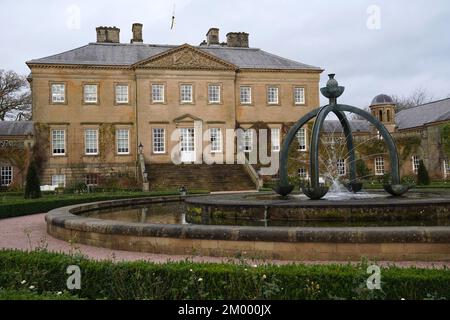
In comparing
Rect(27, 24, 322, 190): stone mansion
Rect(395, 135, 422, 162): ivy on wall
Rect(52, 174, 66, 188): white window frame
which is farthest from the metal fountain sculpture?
Rect(395, 135, 422, 162): ivy on wall

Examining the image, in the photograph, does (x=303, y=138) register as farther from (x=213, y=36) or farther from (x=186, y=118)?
(x=213, y=36)

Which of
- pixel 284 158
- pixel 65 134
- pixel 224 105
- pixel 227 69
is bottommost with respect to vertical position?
pixel 284 158

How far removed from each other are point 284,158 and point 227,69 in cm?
2590

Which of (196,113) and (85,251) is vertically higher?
(196,113)

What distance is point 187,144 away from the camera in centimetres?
3709

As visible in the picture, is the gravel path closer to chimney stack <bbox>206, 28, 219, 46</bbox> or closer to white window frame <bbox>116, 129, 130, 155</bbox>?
white window frame <bbox>116, 129, 130, 155</bbox>

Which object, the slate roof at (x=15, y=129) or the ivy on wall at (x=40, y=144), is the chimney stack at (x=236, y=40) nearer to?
the ivy on wall at (x=40, y=144)

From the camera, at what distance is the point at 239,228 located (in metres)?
8.48

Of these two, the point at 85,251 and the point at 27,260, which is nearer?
the point at 27,260

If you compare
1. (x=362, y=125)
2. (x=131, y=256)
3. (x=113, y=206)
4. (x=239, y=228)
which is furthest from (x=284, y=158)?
(x=362, y=125)

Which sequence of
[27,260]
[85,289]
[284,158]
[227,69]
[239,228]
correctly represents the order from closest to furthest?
1. [85,289]
2. [27,260]
3. [239,228]
4. [284,158]
5. [227,69]

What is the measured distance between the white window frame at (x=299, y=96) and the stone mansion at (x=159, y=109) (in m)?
0.08

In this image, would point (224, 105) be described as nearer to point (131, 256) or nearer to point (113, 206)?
point (113, 206)

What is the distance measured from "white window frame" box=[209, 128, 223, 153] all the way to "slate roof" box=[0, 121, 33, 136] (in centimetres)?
1461
